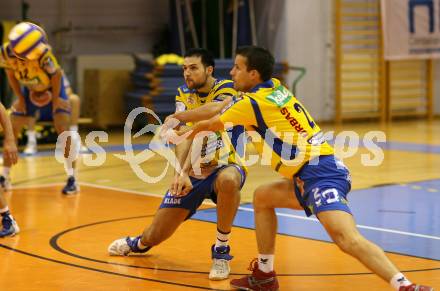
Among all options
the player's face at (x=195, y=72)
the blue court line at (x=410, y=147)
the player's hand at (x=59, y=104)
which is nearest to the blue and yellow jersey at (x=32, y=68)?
the player's hand at (x=59, y=104)

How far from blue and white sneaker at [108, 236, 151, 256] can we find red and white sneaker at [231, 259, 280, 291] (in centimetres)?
126

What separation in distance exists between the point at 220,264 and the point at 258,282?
49 centimetres

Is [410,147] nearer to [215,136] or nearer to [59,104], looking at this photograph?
[59,104]

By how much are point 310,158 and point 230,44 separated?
15.3m

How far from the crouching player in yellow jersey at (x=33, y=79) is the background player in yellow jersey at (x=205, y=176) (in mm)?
3219

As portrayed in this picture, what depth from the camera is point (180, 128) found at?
7.15 m

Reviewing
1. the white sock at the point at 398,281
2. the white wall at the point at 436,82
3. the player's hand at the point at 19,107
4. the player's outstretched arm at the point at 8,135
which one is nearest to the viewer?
the white sock at the point at 398,281

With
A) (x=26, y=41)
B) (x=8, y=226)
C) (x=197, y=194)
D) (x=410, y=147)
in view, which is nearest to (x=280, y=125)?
(x=197, y=194)

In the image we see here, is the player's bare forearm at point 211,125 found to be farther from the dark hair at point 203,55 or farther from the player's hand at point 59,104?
the player's hand at point 59,104

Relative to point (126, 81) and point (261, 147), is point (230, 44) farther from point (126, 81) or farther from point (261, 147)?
point (261, 147)

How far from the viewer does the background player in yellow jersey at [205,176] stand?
22.7ft

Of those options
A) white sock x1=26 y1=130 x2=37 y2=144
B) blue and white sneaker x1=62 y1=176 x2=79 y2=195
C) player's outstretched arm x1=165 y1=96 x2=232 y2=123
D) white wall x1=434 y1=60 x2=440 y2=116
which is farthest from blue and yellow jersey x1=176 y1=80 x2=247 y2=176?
white wall x1=434 y1=60 x2=440 y2=116

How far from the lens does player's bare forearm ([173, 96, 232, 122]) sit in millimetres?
6762

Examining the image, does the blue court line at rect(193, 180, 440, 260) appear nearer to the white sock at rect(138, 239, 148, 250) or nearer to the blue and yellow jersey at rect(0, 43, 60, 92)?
the white sock at rect(138, 239, 148, 250)
